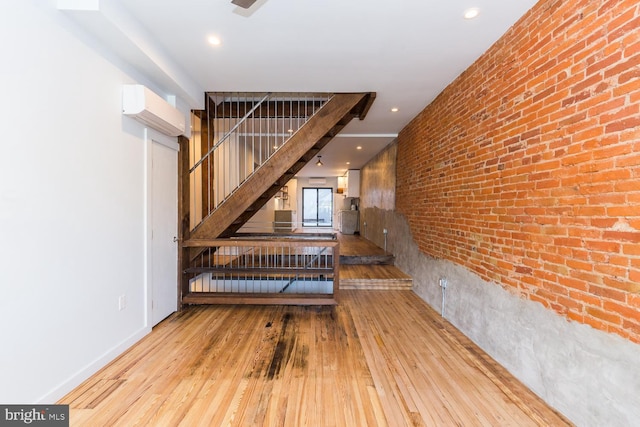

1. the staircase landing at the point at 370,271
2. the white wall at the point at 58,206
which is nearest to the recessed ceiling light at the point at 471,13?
the white wall at the point at 58,206

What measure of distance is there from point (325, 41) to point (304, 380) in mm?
2960

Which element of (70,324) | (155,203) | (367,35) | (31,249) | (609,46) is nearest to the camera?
(609,46)

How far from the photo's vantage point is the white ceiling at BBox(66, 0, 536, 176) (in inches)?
79.3

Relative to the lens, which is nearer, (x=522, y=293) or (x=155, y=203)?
(x=522, y=293)

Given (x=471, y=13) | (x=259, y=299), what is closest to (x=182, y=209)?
(x=259, y=299)

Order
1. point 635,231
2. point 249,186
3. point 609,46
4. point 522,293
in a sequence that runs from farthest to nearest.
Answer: point 249,186
point 522,293
point 609,46
point 635,231

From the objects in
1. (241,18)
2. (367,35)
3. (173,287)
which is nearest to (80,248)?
(173,287)

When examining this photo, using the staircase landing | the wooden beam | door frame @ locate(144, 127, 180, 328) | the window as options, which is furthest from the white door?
the window

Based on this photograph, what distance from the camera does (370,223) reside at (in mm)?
8086

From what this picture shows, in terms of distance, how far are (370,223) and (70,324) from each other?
279 inches

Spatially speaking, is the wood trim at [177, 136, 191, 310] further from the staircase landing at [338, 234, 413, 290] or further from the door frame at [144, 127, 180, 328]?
the staircase landing at [338, 234, 413, 290]

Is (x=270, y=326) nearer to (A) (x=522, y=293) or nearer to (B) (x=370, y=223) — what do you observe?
(A) (x=522, y=293)

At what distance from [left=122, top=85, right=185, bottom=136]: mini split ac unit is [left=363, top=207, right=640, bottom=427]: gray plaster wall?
3.63 m

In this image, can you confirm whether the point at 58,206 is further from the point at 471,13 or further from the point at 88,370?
the point at 471,13
